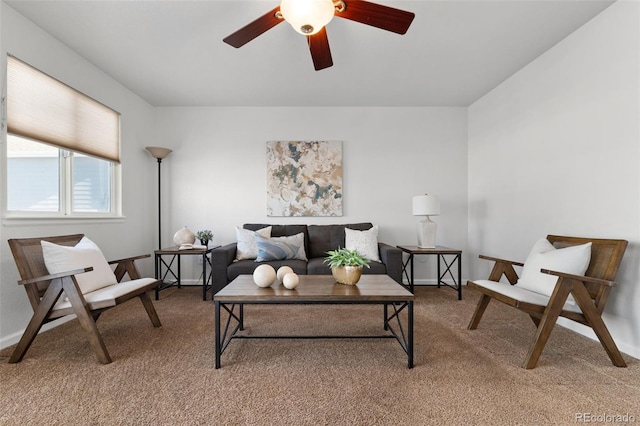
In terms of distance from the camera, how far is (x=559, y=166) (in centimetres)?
280

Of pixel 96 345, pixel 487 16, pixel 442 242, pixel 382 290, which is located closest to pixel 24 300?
pixel 96 345

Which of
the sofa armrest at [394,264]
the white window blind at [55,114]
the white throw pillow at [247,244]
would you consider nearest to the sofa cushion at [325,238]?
the white throw pillow at [247,244]

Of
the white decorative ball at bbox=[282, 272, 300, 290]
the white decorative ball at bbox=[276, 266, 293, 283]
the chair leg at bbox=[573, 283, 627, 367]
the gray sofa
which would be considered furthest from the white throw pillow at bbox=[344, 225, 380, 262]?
the chair leg at bbox=[573, 283, 627, 367]

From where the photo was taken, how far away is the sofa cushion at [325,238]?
402 cm

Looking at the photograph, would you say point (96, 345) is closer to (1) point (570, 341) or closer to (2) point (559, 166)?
(1) point (570, 341)

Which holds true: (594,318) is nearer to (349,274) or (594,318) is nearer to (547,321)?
(547,321)

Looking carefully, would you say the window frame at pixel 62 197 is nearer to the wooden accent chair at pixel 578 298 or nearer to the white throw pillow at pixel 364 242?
the white throw pillow at pixel 364 242

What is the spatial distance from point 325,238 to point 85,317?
265 centimetres

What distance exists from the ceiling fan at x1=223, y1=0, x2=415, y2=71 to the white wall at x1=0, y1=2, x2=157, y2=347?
1.85 m

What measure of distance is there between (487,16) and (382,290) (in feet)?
7.58

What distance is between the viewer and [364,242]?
3.72 meters

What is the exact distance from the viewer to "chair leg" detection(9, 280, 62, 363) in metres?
1.99

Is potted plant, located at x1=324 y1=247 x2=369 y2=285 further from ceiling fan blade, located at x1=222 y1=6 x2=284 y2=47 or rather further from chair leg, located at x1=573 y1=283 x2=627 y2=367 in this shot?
ceiling fan blade, located at x1=222 y1=6 x2=284 y2=47

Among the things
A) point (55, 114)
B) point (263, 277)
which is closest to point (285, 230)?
point (263, 277)
